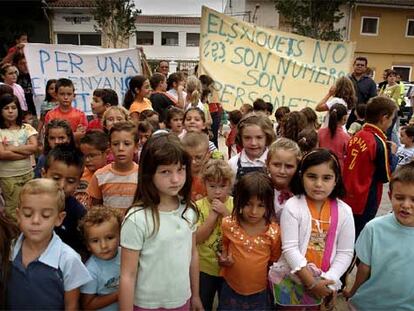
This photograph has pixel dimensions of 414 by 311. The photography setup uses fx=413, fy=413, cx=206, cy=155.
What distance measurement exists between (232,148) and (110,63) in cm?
259

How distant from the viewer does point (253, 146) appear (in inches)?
114

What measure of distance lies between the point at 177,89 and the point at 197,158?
3309mm

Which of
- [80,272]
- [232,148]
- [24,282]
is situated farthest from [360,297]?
[232,148]

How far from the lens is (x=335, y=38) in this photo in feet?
76.6

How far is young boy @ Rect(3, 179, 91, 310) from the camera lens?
176 centimetres

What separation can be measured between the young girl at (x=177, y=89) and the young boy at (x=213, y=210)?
3454 millimetres

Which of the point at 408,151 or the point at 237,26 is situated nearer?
the point at 408,151

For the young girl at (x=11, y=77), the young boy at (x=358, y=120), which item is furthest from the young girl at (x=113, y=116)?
the young boy at (x=358, y=120)

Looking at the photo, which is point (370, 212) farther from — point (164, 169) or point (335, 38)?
point (335, 38)

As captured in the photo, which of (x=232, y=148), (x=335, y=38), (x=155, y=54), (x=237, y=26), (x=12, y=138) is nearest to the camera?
(x=12, y=138)

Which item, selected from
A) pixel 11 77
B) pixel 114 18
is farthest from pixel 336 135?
pixel 114 18

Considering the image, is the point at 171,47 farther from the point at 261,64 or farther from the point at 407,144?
the point at 407,144

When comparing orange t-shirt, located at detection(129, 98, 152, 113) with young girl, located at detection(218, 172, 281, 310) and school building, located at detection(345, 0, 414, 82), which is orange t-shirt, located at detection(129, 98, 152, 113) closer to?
young girl, located at detection(218, 172, 281, 310)

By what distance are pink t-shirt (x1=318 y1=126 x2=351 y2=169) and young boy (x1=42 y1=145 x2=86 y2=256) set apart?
7.91 feet
